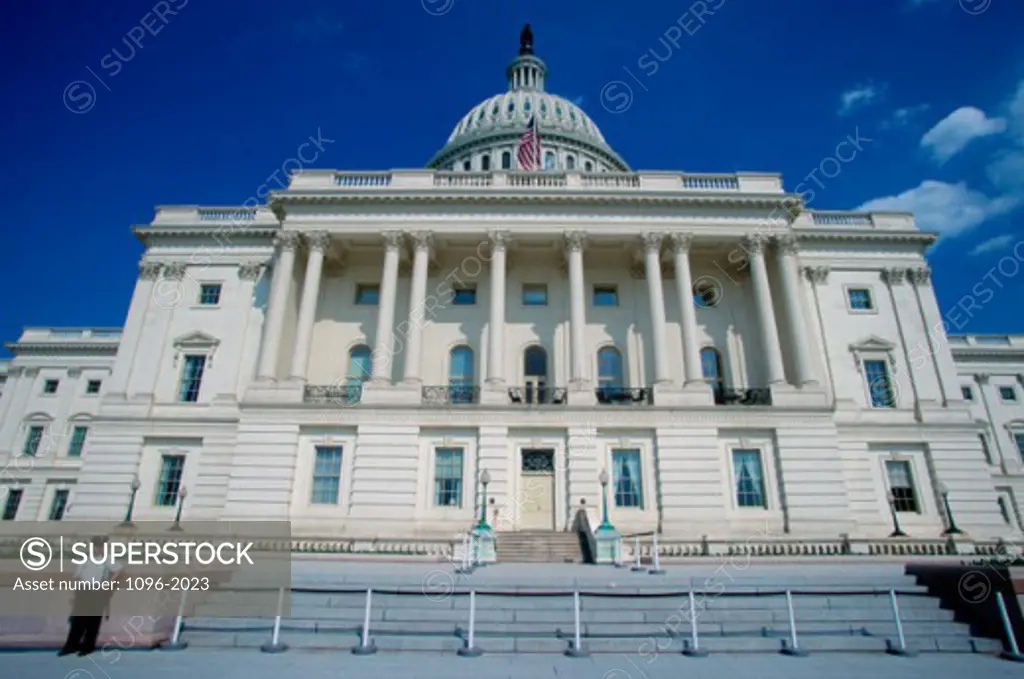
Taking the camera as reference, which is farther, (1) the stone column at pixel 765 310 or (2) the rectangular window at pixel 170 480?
(2) the rectangular window at pixel 170 480

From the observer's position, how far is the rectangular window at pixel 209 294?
1220 inches

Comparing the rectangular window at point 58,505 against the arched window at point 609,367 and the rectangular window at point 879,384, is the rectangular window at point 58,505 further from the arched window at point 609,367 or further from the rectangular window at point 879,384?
the rectangular window at point 879,384

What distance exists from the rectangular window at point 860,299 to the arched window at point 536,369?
1704 centimetres

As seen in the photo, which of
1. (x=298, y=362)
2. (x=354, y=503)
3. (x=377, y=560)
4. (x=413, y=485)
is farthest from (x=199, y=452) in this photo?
(x=377, y=560)

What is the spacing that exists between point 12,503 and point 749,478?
5290 cm

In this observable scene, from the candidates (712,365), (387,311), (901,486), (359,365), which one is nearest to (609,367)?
(712,365)

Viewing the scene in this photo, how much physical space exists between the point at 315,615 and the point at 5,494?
50.3m

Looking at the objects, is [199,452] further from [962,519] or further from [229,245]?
[962,519]

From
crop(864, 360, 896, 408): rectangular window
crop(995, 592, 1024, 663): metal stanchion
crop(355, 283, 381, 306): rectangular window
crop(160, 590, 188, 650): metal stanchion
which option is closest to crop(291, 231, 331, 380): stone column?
crop(355, 283, 381, 306): rectangular window

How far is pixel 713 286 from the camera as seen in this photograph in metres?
30.4

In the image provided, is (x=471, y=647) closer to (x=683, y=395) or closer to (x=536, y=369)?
(x=683, y=395)

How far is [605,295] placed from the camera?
3042 cm

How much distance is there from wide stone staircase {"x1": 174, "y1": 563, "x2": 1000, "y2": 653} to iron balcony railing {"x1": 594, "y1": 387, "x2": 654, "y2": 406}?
1518cm

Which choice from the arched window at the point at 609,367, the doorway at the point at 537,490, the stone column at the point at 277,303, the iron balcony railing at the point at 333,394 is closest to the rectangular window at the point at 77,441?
the stone column at the point at 277,303
